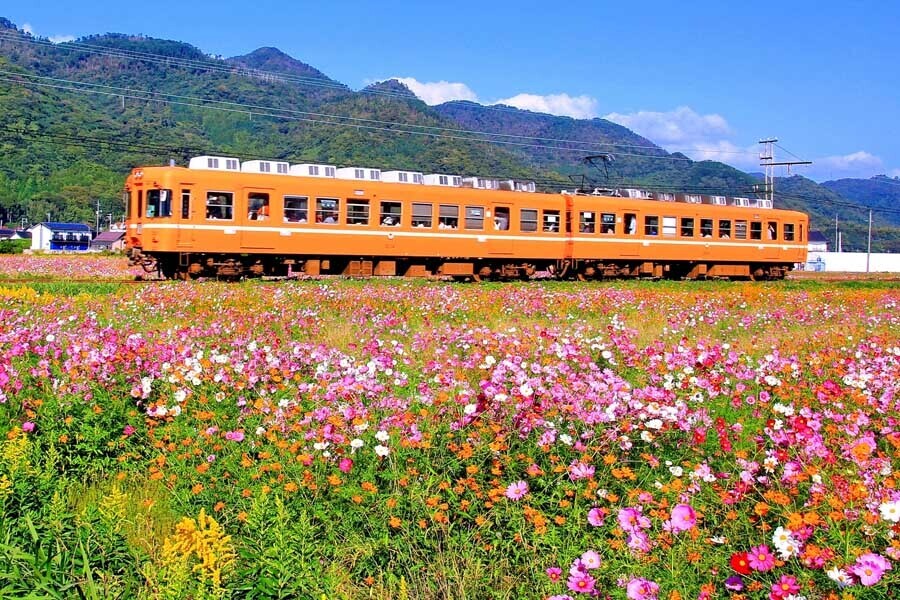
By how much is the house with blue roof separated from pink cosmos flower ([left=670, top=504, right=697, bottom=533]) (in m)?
120

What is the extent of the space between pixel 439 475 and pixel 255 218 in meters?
21.2

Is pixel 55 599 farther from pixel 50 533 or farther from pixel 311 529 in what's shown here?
pixel 311 529

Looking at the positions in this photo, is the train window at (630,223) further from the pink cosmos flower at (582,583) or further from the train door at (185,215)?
the pink cosmos flower at (582,583)

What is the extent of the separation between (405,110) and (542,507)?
172443 mm

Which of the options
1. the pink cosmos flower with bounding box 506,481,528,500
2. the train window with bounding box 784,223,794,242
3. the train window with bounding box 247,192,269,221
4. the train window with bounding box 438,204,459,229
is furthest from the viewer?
the train window with bounding box 784,223,794,242

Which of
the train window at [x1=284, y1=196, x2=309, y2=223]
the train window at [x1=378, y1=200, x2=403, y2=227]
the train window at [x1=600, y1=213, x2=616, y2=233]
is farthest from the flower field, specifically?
the train window at [x1=600, y1=213, x2=616, y2=233]

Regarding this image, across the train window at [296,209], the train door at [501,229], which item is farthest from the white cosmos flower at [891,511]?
the train door at [501,229]

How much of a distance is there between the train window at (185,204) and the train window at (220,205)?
496mm

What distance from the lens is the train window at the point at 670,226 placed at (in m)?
34.2

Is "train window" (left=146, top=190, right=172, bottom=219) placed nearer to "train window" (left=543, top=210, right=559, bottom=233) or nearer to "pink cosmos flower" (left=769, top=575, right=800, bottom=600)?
"train window" (left=543, top=210, right=559, bottom=233)

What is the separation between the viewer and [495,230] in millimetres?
29672

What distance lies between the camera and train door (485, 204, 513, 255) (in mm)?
29578

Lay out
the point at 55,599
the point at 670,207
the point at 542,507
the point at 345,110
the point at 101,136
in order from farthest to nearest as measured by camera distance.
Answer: the point at 345,110 → the point at 101,136 → the point at 670,207 → the point at 542,507 → the point at 55,599

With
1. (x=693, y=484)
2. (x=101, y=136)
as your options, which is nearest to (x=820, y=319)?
(x=693, y=484)
